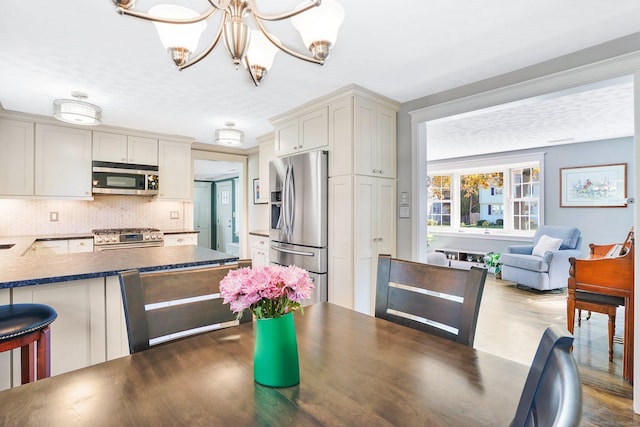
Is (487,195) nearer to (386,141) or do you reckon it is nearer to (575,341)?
(575,341)

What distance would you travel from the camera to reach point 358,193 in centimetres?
295

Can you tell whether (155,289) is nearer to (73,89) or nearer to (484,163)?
(73,89)

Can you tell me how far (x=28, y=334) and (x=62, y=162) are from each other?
3.45 metres

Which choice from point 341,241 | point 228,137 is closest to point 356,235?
point 341,241

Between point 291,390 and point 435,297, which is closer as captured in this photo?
point 291,390

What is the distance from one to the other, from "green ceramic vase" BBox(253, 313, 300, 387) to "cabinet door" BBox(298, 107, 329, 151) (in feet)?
8.37

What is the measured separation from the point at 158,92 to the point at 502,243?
6.20 metres

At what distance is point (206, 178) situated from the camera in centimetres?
873

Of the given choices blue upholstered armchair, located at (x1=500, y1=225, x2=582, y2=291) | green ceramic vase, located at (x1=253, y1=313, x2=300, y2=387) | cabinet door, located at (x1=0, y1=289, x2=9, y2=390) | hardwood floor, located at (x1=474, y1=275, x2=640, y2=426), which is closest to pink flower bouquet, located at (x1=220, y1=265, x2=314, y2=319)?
green ceramic vase, located at (x1=253, y1=313, x2=300, y2=387)

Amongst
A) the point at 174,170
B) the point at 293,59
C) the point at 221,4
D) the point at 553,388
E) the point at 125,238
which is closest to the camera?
the point at 553,388

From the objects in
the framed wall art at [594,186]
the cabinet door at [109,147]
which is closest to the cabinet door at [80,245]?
the cabinet door at [109,147]

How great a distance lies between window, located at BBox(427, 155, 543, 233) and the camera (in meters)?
6.04

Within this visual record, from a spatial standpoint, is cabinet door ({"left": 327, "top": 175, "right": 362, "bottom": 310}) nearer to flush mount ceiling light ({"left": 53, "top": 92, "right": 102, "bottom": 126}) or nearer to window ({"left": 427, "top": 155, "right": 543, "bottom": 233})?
flush mount ceiling light ({"left": 53, "top": 92, "right": 102, "bottom": 126})

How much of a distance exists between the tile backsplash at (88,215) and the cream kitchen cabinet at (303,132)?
228 centimetres
